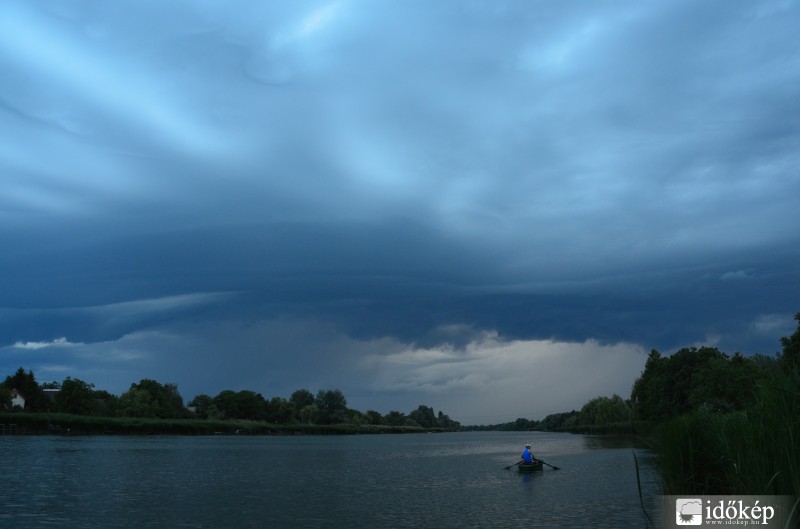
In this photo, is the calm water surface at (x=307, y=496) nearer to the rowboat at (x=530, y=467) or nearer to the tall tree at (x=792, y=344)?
the rowboat at (x=530, y=467)

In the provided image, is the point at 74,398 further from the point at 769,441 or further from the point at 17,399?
the point at 769,441

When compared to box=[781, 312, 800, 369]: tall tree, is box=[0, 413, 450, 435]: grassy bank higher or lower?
lower

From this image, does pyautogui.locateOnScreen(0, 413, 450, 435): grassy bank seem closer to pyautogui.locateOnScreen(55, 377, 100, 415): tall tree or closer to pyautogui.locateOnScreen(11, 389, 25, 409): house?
pyautogui.locateOnScreen(55, 377, 100, 415): tall tree

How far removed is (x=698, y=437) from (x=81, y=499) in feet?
109

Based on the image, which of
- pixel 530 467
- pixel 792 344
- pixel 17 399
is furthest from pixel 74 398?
pixel 792 344

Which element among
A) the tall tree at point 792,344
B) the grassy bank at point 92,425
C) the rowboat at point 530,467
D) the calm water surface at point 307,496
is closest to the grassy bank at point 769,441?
the calm water surface at point 307,496

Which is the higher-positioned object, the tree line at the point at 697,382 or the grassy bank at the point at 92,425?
the tree line at the point at 697,382

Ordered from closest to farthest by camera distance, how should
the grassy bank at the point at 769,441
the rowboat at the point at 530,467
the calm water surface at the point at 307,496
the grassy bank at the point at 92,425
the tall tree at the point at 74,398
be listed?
the grassy bank at the point at 769,441 < the calm water surface at the point at 307,496 < the rowboat at the point at 530,467 < the grassy bank at the point at 92,425 < the tall tree at the point at 74,398

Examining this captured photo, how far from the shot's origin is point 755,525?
13.9 metres

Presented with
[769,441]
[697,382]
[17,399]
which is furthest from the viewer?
[17,399]

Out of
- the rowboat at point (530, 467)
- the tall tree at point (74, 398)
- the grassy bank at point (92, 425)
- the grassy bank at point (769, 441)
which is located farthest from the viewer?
the tall tree at point (74, 398)

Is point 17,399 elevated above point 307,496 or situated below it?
above

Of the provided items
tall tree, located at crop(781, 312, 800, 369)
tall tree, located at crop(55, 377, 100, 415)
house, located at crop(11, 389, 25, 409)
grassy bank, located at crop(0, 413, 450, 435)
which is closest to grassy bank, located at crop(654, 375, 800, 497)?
tall tree, located at crop(781, 312, 800, 369)

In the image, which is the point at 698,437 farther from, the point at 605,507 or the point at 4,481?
the point at 4,481
